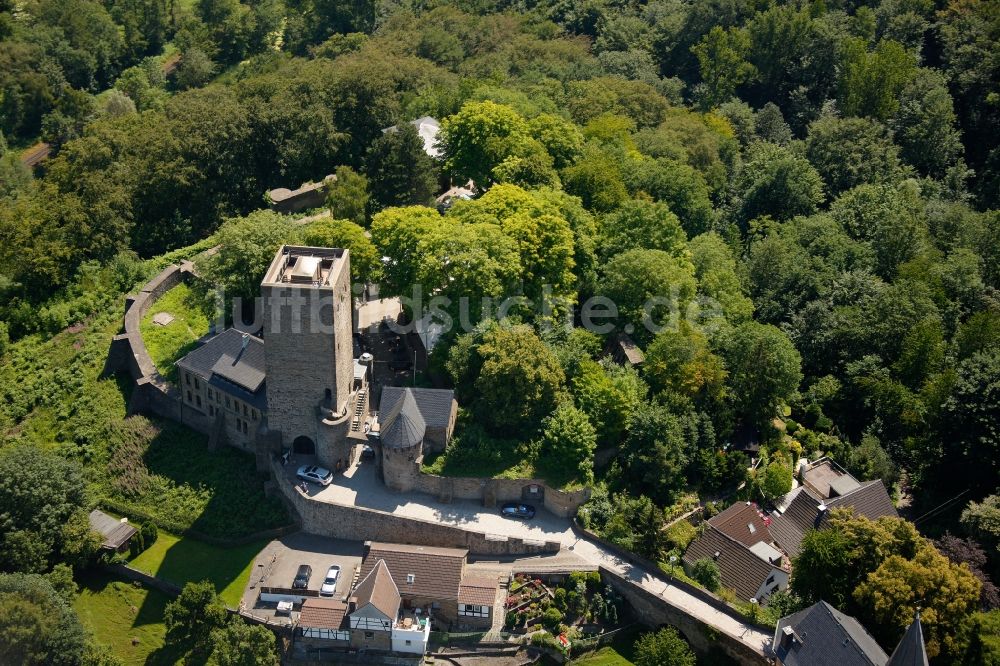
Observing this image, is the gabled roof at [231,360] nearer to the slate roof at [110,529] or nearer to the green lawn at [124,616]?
the slate roof at [110,529]

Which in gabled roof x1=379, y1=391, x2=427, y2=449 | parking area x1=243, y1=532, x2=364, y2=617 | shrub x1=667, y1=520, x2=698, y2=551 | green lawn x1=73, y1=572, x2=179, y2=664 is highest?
gabled roof x1=379, y1=391, x2=427, y2=449

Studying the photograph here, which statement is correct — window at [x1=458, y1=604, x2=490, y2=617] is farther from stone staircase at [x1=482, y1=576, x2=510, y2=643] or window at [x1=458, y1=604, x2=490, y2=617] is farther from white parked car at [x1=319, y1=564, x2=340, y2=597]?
white parked car at [x1=319, y1=564, x2=340, y2=597]

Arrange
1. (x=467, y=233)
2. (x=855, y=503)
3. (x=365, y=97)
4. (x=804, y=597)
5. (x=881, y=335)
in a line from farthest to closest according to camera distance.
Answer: (x=365, y=97) < (x=881, y=335) < (x=467, y=233) < (x=855, y=503) < (x=804, y=597)

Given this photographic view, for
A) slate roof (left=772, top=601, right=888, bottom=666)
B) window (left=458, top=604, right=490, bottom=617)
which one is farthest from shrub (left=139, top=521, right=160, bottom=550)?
slate roof (left=772, top=601, right=888, bottom=666)

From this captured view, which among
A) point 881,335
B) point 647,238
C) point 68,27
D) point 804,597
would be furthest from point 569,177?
point 68,27

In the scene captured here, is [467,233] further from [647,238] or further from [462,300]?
[647,238]

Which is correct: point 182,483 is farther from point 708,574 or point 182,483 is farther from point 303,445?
point 708,574
